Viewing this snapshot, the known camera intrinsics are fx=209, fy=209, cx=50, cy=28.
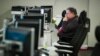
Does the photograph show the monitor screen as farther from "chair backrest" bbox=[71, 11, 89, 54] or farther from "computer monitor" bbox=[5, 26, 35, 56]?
"chair backrest" bbox=[71, 11, 89, 54]

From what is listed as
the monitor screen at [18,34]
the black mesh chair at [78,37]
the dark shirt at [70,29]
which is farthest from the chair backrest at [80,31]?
the monitor screen at [18,34]

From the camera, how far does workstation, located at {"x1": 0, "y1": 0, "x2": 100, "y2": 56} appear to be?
6.10ft

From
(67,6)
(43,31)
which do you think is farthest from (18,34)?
(67,6)

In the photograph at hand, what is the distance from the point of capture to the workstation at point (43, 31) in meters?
1.86

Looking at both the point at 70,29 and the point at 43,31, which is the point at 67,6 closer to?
the point at 70,29

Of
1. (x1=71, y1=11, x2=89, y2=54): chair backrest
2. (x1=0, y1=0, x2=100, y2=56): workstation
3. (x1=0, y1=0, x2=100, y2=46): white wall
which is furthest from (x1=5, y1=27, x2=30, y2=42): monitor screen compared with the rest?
(x1=0, y1=0, x2=100, y2=46): white wall

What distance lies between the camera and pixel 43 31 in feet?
11.8

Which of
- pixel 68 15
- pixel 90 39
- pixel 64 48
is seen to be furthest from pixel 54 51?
pixel 90 39

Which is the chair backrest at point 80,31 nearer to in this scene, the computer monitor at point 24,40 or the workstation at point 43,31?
the workstation at point 43,31

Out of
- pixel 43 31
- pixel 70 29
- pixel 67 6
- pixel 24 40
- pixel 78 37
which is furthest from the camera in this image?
pixel 67 6

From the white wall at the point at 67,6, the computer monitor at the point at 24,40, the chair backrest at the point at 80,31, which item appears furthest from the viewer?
the white wall at the point at 67,6

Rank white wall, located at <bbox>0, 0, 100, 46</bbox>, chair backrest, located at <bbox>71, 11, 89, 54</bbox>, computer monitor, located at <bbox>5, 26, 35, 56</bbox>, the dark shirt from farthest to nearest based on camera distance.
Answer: white wall, located at <bbox>0, 0, 100, 46</bbox>
the dark shirt
chair backrest, located at <bbox>71, 11, 89, 54</bbox>
computer monitor, located at <bbox>5, 26, 35, 56</bbox>

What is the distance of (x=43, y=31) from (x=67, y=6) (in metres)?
4.17

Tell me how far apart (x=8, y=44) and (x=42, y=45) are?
202cm
